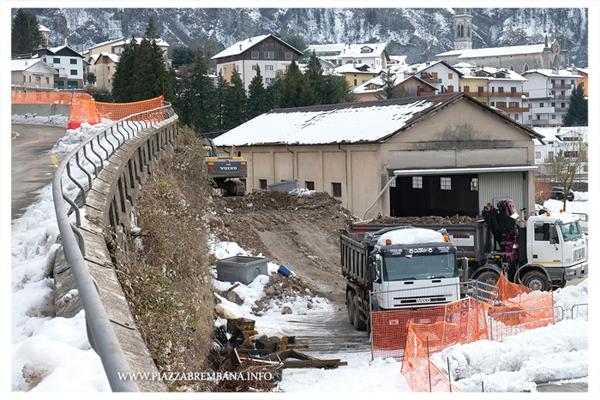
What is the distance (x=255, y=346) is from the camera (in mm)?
14078

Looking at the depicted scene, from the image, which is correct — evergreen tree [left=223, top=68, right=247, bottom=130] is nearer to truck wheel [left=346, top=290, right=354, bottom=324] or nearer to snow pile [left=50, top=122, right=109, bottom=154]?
snow pile [left=50, top=122, right=109, bottom=154]

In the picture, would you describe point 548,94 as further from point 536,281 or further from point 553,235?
point 536,281

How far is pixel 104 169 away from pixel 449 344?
8.34 m

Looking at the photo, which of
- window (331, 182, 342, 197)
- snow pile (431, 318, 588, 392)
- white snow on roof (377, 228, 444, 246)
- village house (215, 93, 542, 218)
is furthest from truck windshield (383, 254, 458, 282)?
window (331, 182, 342, 197)

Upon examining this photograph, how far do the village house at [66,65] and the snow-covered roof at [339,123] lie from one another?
68.0m

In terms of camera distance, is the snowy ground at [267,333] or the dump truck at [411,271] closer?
the snowy ground at [267,333]

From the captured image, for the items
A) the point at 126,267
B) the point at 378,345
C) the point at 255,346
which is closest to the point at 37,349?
the point at 126,267

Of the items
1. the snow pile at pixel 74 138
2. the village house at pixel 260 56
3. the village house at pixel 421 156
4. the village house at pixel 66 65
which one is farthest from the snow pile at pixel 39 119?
the village house at pixel 260 56

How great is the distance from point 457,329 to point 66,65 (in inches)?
4199

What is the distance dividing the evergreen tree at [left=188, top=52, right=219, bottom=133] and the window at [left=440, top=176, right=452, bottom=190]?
44.3m

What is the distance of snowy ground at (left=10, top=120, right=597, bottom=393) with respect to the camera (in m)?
5.19

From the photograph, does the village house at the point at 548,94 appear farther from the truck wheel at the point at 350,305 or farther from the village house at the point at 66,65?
the truck wheel at the point at 350,305

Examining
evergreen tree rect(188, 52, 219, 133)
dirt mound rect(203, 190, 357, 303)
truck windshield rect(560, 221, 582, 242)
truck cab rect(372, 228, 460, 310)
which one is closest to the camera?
truck cab rect(372, 228, 460, 310)

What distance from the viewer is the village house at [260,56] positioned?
111 meters
